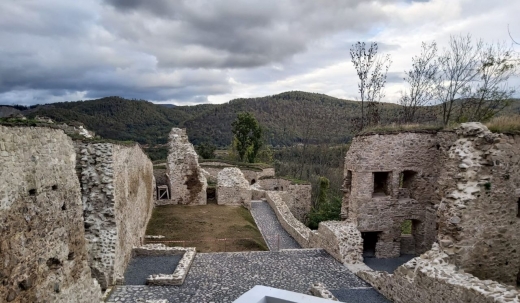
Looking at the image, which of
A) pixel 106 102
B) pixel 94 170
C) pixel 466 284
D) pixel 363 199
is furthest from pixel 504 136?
pixel 106 102

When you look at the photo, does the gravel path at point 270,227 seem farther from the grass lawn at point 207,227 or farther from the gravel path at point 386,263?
the gravel path at point 386,263

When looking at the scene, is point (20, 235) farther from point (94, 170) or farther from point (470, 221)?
point (470, 221)

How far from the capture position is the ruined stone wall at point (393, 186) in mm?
12086

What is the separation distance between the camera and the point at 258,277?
34.3ft

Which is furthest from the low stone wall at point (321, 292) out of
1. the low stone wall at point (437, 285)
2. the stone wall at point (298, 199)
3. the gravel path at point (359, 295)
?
the stone wall at point (298, 199)

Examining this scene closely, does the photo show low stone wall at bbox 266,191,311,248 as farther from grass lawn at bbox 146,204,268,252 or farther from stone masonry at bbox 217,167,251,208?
stone masonry at bbox 217,167,251,208

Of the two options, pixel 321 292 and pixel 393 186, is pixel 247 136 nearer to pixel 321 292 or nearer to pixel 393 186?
pixel 393 186

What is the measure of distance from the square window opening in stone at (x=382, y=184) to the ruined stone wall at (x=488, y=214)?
4.38m

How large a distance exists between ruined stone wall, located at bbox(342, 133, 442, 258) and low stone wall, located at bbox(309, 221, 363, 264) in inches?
21.9

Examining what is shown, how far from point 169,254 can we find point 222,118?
67.2 metres

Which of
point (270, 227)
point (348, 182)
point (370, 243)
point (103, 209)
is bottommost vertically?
point (270, 227)

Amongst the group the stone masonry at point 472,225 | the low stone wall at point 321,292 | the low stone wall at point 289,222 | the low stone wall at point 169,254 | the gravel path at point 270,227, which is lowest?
the gravel path at point 270,227

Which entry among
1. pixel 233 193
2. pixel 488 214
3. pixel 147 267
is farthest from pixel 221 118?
pixel 488 214

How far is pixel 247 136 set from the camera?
4319cm
